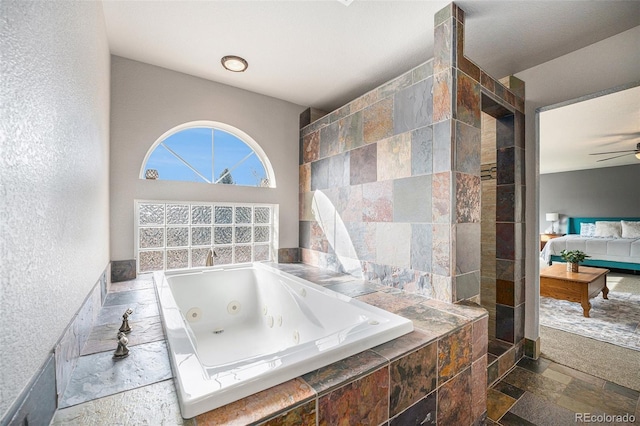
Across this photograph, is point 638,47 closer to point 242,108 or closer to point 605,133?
point 242,108

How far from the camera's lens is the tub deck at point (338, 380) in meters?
0.80

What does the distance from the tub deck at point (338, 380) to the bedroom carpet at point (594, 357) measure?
4.40 feet

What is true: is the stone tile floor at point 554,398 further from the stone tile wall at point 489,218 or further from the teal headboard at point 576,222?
the teal headboard at point 576,222

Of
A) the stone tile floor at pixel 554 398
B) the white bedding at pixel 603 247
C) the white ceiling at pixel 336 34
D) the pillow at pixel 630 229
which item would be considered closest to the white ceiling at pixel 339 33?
the white ceiling at pixel 336 34

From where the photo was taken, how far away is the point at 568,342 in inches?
100

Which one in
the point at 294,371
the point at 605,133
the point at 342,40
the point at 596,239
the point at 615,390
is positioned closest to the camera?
the point at 294,371

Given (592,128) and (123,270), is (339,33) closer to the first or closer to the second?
(123,270)

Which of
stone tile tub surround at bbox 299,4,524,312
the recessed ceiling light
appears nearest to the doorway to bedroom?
stone tile tub surround at bbox 299,4,524,312

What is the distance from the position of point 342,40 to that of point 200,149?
1.66 meters

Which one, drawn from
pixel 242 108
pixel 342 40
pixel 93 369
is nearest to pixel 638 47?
pixel 342 40

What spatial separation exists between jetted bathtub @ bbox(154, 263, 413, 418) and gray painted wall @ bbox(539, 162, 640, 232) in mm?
6984

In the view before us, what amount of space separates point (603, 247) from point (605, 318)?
3.13 m

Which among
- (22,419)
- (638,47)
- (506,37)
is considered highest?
(506,37)

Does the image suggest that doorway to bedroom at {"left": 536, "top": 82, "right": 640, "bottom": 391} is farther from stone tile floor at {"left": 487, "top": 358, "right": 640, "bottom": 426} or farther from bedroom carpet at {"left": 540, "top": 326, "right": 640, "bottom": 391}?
stone tile floor at {"left": 487, "top": 358, "right": 640, "bottom": 426}
